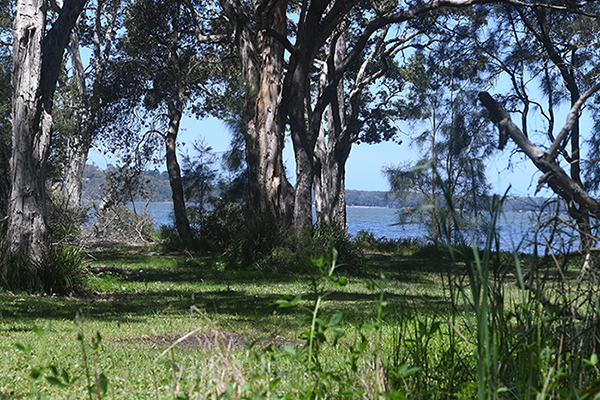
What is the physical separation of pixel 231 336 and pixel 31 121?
616 cm

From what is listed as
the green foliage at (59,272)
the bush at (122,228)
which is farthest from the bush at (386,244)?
the green foliage at (59,272)

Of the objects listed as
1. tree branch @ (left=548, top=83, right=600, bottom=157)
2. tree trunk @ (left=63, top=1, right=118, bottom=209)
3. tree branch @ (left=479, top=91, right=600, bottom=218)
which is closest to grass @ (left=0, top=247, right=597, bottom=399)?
tree branch @ (left=479, top=91, right=600, bottom=218)

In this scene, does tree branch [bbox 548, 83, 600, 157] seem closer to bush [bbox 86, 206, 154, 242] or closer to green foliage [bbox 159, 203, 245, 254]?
green foliage [bbox 159, 203, 245, 254]

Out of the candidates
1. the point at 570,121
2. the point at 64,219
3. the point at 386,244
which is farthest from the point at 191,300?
the point at 386,244

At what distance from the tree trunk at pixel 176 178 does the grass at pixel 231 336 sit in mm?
6194

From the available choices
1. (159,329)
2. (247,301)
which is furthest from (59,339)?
(247,301)

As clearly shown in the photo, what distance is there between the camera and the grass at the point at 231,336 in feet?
7.60

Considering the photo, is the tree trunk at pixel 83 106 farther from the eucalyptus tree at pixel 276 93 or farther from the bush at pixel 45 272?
the bush at pixel 45 272

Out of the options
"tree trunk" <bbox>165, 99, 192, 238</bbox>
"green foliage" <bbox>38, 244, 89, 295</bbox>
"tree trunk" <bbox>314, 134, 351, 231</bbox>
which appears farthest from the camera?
"tree trunk" <bbox>314, 134, 351, 231</bbox>

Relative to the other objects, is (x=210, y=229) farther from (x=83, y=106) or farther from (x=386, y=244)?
(x=83, y=106)

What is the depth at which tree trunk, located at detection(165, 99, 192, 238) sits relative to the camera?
18.7m

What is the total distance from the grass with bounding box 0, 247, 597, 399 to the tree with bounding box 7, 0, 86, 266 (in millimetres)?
1058

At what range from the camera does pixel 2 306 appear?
6.68m

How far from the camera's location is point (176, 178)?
19484 millimetres
